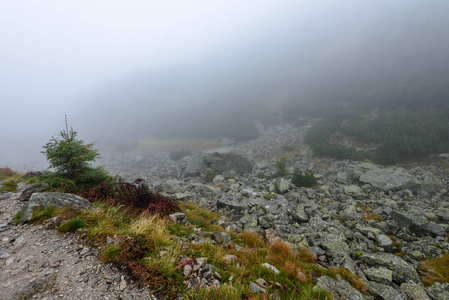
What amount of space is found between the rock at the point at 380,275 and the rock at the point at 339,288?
1166 mm

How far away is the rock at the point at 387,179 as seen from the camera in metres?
10.2

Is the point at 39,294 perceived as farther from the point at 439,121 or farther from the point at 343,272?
the point at 439,121

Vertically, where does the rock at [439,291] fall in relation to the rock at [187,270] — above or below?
below

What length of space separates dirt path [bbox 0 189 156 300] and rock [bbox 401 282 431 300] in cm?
539

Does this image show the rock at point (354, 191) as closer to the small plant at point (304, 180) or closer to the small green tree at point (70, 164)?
the small plant at point (304, 180)

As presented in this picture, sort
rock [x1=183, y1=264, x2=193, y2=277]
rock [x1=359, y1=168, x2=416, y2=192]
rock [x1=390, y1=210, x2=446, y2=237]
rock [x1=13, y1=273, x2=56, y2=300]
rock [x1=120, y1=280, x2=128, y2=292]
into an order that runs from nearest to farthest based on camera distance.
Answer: rock [x1=13, y1=273, x2=56, y2=300]
rock [x1=120, y1=280, x2=128, y2=292]
rock [x1=183, y1=264, x2=193, y2=277]
rock [x1=390, y1=210, x2=446, y2=237]
rock [x1=359, y1=168, x2=416, y2=192]

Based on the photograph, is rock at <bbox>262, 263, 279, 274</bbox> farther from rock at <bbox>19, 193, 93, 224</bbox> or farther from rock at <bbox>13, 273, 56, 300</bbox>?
rock at <bbox>19, 193, 93, 224</bbox>

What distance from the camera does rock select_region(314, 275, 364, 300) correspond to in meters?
3.15

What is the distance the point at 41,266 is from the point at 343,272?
5731 mm

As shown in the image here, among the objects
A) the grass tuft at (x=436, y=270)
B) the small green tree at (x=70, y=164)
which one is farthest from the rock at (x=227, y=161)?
the grass tuft at (x=436, y=270)

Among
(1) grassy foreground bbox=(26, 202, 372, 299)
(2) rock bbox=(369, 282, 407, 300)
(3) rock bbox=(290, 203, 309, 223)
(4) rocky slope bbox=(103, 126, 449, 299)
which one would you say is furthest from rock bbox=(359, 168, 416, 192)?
(1) grassy foreground bbox=(26, 202, 372, 299)

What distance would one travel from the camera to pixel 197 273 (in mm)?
2590

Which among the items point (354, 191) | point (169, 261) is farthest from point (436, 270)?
point (169, 261)

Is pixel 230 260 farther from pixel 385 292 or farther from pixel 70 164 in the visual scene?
pixel 70 164
